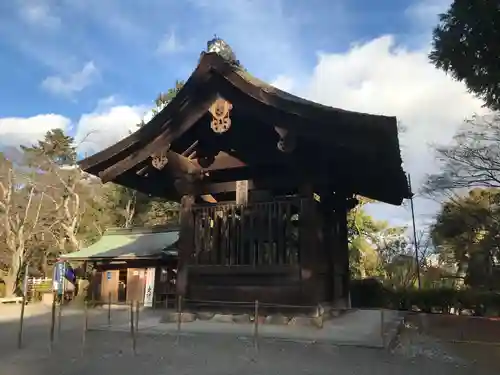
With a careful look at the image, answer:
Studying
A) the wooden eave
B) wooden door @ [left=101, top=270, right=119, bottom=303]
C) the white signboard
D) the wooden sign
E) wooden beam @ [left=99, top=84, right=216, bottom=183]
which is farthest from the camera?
wooden door @ [left=101, top=270, right=119, bottom=303]

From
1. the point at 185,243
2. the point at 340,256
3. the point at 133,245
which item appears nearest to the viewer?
the point at 185,243

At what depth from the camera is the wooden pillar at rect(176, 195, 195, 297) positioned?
991cm

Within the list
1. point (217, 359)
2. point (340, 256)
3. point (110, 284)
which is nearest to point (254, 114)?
point (217, 359)

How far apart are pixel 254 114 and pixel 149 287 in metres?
16.8

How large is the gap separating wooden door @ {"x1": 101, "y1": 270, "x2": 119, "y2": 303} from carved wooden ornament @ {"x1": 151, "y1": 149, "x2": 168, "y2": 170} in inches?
668

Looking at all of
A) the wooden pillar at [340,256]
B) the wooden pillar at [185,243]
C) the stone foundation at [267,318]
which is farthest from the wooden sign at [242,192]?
the wooden pillar at [340,256]

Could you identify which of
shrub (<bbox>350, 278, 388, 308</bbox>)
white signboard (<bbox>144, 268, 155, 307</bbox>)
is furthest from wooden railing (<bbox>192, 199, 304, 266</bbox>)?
white signboard (<bbox>144, 268, 155, 307</bbox>)

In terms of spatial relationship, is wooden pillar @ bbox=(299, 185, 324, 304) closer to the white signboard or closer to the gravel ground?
the gravel ground

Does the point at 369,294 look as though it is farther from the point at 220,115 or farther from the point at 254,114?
the point at 220,115

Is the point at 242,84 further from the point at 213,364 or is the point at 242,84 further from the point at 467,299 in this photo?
the point at 467,299

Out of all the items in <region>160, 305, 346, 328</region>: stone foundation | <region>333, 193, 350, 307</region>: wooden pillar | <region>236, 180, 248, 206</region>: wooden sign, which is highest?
<region>236, 180, 248, 206</region>: wooden sign

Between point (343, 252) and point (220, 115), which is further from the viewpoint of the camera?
point (343, 252)

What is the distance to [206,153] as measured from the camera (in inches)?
425

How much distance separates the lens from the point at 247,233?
9562 mm
